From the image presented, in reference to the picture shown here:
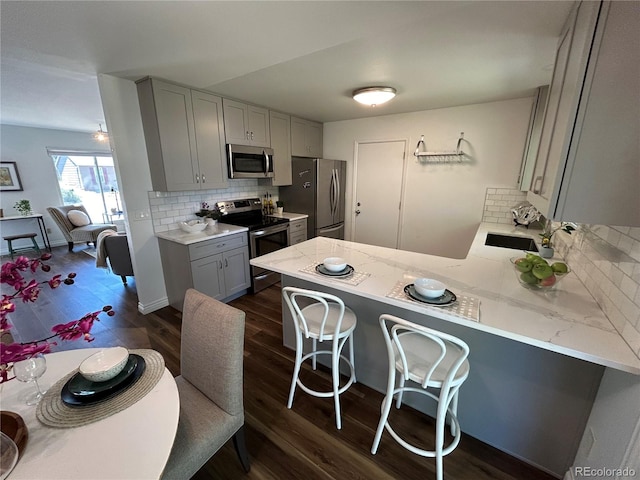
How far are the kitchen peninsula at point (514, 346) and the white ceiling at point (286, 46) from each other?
1.52 m

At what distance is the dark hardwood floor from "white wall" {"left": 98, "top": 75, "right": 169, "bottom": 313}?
0.49 meters

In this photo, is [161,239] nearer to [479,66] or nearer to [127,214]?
[127,214]

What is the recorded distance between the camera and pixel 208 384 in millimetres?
1217

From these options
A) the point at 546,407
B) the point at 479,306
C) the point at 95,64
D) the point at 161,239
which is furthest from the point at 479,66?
the point at 161,239

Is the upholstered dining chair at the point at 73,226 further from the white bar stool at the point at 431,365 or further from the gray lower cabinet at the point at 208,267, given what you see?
the white bar stool at the point at 431,365

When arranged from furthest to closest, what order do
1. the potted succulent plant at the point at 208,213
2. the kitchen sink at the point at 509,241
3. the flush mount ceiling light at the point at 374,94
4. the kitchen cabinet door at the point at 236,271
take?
the potted succulent plant at the point at 208,213
the kitchen cabinet door at the point at 236,271
the kitchen sink at the point at 509,241
the flush mount ceiling light at the point at 374,94

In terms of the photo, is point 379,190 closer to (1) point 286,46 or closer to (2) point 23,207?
(1) point 286,46

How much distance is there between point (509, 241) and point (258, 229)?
2921 millimetres

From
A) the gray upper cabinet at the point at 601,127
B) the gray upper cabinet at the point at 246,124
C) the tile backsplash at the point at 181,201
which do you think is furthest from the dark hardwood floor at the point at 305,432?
the gray upper cabinet at the point at 246,124

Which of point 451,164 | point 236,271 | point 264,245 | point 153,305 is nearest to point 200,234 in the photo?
point 236,271

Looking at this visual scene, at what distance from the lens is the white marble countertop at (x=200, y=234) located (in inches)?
105

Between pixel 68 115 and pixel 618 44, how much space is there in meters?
6.08

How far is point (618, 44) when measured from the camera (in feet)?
2.92

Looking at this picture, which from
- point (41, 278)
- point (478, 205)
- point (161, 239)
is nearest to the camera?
point (161, 239)
